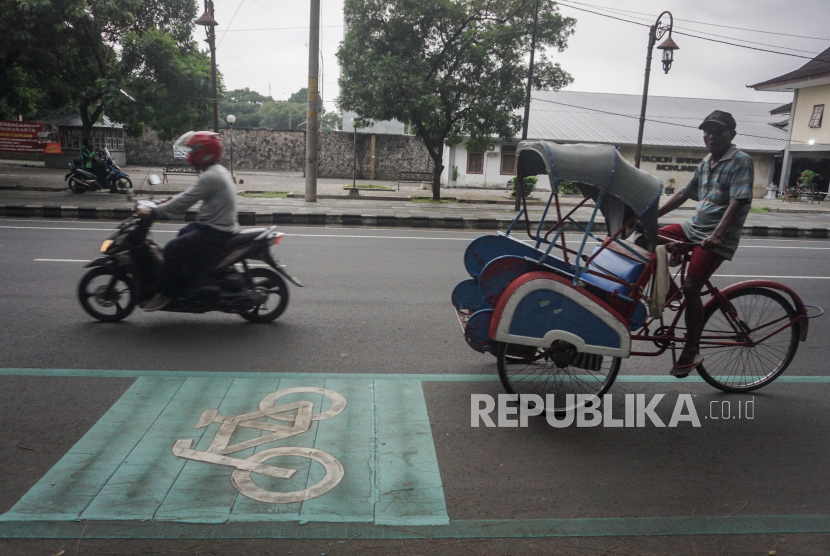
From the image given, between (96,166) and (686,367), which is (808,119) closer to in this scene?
(96,166)

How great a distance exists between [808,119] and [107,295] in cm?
3504

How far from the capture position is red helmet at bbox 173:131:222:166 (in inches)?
211

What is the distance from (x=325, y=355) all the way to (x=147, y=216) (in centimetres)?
207

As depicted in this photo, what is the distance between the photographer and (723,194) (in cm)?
420

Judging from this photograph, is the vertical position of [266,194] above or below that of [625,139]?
below

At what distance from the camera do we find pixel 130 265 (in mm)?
5539

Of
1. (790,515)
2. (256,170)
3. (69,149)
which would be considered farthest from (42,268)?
(256,170)

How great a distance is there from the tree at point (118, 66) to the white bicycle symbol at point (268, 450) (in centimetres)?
1621

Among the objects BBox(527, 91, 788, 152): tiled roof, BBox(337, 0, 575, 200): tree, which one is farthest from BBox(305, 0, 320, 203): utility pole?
BBox(527, 91, 788, 152): tiled roof

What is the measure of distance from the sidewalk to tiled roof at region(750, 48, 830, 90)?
308 inches

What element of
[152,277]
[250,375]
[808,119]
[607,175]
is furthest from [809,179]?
[250,375]

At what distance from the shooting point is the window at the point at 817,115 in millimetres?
30128

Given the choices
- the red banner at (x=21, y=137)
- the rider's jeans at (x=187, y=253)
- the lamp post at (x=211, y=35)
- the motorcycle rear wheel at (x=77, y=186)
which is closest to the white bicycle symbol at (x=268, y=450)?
the rider's jeans at (x=187, y=253)

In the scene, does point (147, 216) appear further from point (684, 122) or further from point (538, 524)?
point (684, 122)
